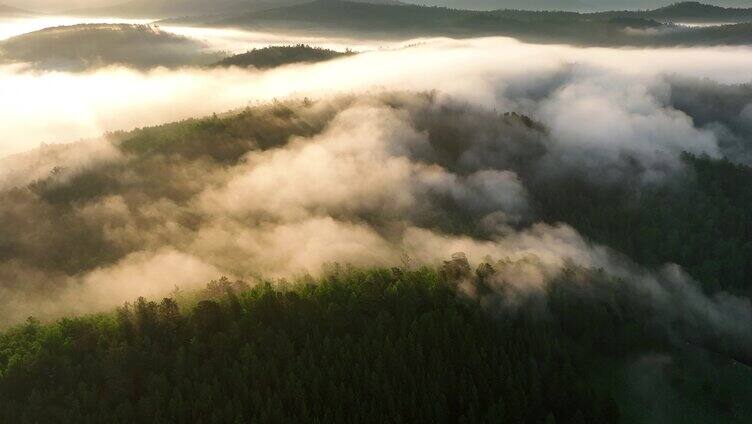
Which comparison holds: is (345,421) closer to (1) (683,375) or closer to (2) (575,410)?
(2) (575,410)

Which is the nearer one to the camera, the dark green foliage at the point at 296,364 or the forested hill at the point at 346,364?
the dark green foliage at the point at 296,364

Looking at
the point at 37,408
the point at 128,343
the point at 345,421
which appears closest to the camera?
the point at 37,408

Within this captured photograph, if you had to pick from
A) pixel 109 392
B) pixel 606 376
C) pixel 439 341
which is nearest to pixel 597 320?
pixel 606 376

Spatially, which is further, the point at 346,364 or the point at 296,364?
the point at 346,364

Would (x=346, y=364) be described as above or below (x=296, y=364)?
below

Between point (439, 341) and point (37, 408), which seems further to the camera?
point (439, 341)

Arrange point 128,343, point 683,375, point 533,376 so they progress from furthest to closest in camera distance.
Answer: point 683,375, point 533,376, point 128,343

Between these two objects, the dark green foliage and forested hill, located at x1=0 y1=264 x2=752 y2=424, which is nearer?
the dark green foliage

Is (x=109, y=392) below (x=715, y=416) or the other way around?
the other way around
